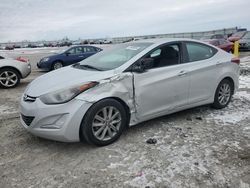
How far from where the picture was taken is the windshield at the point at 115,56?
4612 millimetres

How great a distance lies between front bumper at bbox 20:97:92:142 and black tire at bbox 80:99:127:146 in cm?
8

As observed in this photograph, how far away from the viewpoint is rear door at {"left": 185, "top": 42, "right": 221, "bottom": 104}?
16.8ft

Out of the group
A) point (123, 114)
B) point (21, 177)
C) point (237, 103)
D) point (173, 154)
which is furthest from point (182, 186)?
point (237, 103)

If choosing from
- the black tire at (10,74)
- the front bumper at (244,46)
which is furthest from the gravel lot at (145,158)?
the front bumper at (244,46)

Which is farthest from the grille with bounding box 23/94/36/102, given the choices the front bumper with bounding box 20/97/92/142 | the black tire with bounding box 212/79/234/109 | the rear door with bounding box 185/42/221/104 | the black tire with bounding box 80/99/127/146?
the black tire with bounding box 212/79/234/109

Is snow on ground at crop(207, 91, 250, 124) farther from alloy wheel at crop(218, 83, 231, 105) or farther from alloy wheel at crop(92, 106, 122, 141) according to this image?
alloy wheel at crop(92, 106, 122, 141)

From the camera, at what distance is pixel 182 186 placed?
3117 mm

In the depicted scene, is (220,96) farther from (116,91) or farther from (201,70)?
(116,91)

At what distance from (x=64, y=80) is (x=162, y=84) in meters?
1.55

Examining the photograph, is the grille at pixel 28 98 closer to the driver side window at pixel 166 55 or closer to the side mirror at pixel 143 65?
the side mirror at pixel 143 65

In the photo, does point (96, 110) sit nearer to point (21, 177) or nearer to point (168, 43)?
point (21, 177)

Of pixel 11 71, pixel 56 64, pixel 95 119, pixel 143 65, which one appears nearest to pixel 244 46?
pixel 56 64

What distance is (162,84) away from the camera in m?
4.64

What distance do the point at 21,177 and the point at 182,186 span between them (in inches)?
73.8
